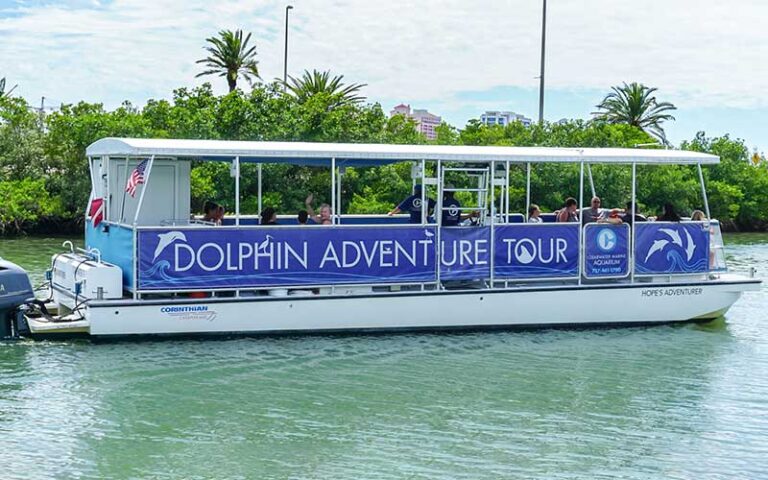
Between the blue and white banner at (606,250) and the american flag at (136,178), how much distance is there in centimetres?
722

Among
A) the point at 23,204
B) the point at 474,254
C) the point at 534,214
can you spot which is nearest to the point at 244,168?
the point at 23,204

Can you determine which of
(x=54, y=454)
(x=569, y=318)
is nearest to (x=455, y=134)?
(x=569, y=318)

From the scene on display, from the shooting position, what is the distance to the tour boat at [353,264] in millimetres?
14781

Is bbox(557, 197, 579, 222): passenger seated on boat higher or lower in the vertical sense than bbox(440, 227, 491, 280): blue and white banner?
higher

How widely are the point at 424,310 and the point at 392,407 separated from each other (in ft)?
13.2

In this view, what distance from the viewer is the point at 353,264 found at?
15.8 metres

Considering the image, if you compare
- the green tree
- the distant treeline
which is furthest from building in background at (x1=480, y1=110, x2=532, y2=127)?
the green tree

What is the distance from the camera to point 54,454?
10078 millimetres

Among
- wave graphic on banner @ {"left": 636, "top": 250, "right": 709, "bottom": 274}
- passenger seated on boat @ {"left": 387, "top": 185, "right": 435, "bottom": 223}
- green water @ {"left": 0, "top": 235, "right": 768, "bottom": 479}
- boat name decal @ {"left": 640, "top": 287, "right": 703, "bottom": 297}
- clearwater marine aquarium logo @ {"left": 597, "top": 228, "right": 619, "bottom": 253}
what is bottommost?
green water @ {"left": 0, "top": 235, "right": 768, "bottom": 479}

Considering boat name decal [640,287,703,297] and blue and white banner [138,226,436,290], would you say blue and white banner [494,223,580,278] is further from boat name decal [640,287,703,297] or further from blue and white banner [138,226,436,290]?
boat name decal [640,287,703,297]

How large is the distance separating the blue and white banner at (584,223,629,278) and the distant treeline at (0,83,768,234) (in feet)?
56.0

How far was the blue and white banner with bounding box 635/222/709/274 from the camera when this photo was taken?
17.2 metres

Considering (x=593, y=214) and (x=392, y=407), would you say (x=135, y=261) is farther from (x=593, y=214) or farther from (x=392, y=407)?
(x=593, y=214)

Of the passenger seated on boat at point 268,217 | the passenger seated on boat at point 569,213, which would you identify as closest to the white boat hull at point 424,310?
the passenger seated on boat at point 569,213
